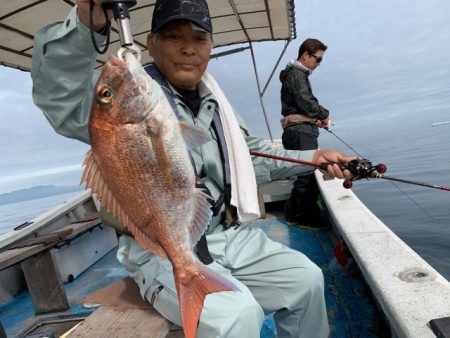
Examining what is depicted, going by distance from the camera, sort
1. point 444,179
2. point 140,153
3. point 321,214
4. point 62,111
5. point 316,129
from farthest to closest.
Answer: point 444,179
point 316,129
point 321,214
point 62,111
point 140,153

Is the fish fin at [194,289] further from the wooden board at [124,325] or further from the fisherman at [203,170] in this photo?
the wooden board at [124,325]

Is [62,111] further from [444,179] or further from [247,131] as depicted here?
[444,179]

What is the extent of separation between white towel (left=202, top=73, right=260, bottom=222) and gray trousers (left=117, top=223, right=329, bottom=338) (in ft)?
0.61

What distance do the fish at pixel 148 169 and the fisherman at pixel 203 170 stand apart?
0.95 feet

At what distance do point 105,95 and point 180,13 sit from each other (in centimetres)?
87

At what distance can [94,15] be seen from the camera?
158cm

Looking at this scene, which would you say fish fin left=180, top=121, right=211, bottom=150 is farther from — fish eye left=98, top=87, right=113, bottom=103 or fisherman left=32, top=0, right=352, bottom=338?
fisherman left=32, top=0, right=352, bottom=338

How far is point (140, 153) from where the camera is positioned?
58.8 inches

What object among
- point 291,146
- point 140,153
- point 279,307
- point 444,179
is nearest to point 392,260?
point 279,307

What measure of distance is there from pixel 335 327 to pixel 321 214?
2.46 metres

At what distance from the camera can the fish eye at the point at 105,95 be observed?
1406 mm

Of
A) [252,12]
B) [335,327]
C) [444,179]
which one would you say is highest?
[252,12]

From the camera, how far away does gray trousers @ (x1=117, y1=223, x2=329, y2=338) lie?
6.52ft

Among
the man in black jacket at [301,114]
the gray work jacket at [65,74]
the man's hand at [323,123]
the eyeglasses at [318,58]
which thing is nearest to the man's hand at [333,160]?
the gray work jacket at [65,74]
